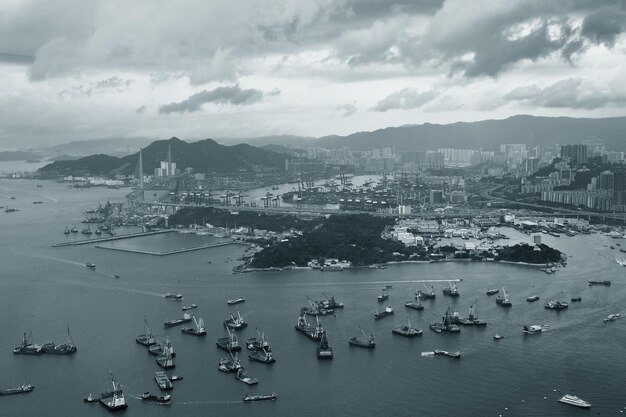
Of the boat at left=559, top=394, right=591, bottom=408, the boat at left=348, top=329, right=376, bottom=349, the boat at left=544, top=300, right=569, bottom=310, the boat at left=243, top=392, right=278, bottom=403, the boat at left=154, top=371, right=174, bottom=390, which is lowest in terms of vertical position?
the boat at left=243, top=392, right=278, bottom=403

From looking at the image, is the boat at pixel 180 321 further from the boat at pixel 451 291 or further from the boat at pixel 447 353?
the boat at pixel 451 291

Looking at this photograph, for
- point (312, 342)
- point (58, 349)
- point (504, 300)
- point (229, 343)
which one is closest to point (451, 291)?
point (504, 300)

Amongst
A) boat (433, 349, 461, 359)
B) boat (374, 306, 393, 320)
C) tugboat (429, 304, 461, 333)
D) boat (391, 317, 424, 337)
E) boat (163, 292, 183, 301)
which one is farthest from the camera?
boat (163, 292, 183, 301)

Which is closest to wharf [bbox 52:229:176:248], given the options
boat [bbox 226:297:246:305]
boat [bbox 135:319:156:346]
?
boat [bbox 226:297:246:305]

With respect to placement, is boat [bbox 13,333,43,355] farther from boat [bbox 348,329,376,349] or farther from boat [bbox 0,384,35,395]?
boat [bbox 348,329,376,349]

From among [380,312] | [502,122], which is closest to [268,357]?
[380,312]

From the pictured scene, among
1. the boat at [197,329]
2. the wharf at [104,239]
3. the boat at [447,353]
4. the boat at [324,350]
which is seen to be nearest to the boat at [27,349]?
the boat at [197,329]

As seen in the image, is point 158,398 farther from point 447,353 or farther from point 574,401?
point 574,401
